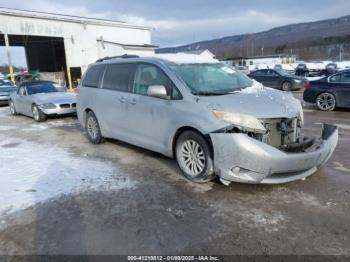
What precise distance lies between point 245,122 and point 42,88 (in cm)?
1016

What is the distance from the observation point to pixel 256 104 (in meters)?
4.27

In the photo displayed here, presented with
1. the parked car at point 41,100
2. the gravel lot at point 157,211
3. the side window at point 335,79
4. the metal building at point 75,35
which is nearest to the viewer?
the gravel lot at point 157,211

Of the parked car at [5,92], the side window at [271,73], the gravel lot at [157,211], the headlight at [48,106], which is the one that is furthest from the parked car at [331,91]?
the parked car at [5,92]

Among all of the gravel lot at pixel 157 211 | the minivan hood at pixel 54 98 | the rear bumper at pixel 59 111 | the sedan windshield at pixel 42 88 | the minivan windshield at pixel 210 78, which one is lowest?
the gravel lot at pixel 157 211

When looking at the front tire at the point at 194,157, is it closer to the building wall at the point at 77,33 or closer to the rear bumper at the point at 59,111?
the rear bumper at the point at 59,111

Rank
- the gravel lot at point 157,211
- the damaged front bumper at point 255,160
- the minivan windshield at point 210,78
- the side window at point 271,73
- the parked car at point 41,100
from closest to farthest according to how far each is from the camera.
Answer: the gravel lot at point 157,211, the damaged front bumper at point 255,160, the minivan windshield at point 210,78, the parked car at point 41,100, the side window at point 271,73

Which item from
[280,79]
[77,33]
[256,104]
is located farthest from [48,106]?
[77,33]

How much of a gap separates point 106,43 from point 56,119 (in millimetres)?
17138

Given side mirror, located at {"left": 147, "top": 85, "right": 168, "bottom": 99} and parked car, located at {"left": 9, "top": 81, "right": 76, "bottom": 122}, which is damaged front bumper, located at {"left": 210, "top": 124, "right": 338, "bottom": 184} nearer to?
side mirror, located at {"left": 147, "top": 85, "right": 168, "bottom": 99}

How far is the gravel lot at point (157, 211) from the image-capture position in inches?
124

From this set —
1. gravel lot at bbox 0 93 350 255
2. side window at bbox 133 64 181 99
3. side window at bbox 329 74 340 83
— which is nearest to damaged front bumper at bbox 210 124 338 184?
gravel lot at bbox 0 93 350 255

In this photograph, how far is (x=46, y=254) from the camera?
121 inches

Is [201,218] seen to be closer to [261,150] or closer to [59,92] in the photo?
[261,150]

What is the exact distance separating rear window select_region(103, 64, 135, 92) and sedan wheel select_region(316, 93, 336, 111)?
8.03m
